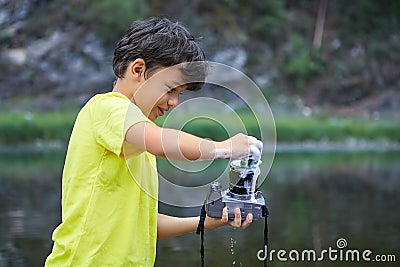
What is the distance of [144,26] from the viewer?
1.41 metres

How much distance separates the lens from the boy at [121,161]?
1363mm

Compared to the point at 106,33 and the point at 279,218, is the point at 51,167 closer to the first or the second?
the point at 279,218

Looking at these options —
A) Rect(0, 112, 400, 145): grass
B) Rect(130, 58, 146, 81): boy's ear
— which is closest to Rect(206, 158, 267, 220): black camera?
Rect(130, 58, 146, 81): boy's ear

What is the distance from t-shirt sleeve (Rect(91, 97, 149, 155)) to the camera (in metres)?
1.30

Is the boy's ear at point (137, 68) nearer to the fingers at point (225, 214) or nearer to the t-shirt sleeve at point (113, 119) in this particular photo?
the t-shirt sleeve at point (113, 119)

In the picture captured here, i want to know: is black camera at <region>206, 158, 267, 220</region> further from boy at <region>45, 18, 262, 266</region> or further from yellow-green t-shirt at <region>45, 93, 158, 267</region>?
yellow-green t-shirt at <region>45, 93, 158, 267</region>

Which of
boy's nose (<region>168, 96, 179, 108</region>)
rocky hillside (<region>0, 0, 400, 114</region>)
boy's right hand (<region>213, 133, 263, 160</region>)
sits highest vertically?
rocky hillside (<region>0, 0, 400, 114</region>)

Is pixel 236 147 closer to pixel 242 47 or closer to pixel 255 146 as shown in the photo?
pixel 255 146

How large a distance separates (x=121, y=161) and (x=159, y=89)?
140mm

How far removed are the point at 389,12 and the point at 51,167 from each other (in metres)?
8.80

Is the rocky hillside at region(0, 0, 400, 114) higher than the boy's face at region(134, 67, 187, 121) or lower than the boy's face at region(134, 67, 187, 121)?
higher

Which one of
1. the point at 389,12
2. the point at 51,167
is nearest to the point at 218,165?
the point at 51,167

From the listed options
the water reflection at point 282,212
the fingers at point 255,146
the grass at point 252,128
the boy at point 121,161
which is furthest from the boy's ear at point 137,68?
the grass at point 252,128

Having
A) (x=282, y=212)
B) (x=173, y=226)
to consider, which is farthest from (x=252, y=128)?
(x=173, y=226)
